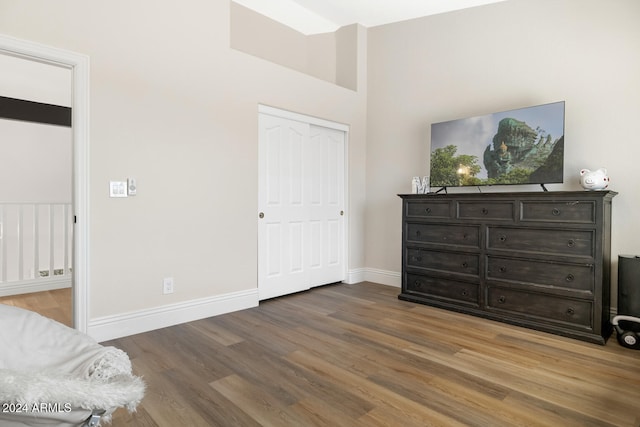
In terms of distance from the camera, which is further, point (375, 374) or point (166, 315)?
point (166, 315)

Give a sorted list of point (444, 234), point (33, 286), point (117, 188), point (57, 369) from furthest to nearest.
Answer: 1. point (33, 286)
2. point (444, 234)
3. point (117, 188)
4. point (57, 369)

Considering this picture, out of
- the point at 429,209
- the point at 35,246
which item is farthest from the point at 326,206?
the point at 35,246

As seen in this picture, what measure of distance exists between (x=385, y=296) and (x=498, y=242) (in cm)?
137

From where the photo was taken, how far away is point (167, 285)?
308cm

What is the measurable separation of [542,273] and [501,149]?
1173 mm

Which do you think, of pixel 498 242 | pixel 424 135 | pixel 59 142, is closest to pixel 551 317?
pixel 498 242

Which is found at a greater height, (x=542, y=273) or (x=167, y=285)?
(x=542, y=273)

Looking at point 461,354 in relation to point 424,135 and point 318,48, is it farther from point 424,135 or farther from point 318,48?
point 318,48

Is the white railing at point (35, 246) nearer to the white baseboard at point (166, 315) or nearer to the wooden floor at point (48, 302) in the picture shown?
the wooden floor at point (48, 302)

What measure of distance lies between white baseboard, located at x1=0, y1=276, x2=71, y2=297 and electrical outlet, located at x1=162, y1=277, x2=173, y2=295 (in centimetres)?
258

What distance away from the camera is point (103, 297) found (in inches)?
108

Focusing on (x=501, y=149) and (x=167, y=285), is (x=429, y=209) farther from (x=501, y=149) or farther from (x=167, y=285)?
(x=167, y=285)

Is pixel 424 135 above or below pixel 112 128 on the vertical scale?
above

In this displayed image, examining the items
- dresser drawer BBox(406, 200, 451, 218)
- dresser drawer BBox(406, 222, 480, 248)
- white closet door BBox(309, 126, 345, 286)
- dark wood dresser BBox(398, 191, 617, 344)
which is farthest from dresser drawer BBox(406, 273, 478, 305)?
white closet door BBox(309, 126, 345, 286)
